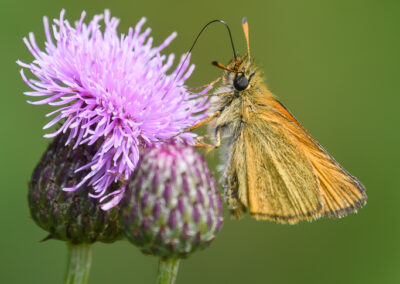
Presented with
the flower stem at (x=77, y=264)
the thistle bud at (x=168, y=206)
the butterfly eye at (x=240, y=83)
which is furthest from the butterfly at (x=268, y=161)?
the flower stem at (x=77, y=264)

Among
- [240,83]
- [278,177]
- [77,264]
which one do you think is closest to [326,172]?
[278,177]

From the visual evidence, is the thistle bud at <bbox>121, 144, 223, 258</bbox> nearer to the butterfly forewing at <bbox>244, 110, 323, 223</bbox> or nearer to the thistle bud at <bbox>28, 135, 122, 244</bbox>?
the thistle bud at <bbox>28, 135, 122, 244</bbox>

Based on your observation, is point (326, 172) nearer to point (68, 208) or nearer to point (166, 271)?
point (166, 271)

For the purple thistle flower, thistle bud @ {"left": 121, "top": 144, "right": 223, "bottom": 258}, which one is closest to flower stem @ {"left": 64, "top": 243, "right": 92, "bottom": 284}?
the purple thistle flower

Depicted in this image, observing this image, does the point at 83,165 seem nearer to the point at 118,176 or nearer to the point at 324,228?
the point at 118,176

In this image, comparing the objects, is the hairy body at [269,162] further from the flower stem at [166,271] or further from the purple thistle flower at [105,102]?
the flower stem at [166,271]
